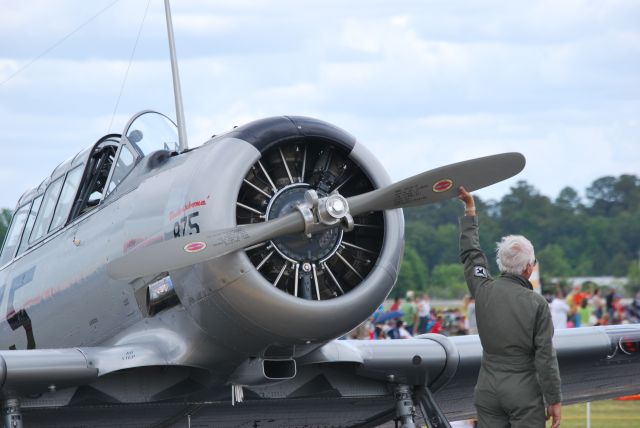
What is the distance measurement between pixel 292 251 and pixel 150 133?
6.83 ft

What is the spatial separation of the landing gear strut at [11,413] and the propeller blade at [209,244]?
1.33m

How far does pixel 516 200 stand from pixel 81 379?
3915 inches

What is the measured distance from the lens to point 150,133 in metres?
8.95

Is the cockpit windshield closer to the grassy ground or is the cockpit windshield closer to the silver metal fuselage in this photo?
the silver metal fuselage

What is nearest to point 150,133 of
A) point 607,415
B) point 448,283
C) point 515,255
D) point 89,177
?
point 89,177

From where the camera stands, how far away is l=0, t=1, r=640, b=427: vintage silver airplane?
7.35 m

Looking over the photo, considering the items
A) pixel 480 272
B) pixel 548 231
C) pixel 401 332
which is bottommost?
pixel 480 272

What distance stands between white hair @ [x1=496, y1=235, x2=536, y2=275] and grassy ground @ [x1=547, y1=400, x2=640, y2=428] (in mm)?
8618

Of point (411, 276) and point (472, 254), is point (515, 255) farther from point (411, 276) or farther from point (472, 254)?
point (411, 276)

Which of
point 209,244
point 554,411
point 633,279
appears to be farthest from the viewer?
point 633,279

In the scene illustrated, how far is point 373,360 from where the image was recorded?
8594 mm

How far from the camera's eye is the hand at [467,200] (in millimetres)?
6828

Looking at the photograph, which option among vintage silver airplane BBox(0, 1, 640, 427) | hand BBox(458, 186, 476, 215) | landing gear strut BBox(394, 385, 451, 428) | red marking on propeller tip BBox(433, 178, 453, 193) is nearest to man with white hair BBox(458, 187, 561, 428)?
hand BBox(458, 186, 476, 215)

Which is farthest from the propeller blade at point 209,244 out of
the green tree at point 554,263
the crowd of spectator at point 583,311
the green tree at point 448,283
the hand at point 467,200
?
the green tree at point 554,263
